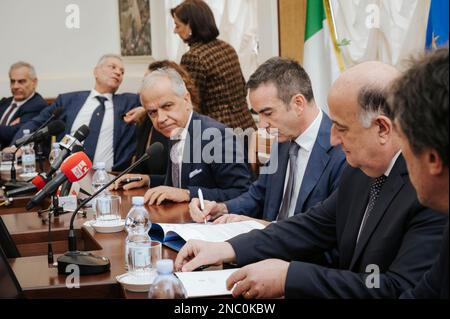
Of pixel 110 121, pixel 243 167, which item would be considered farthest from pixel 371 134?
pixel 110 121

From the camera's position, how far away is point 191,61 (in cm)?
478

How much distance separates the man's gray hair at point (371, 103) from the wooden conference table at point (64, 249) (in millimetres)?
791

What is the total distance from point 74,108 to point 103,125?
0.33m

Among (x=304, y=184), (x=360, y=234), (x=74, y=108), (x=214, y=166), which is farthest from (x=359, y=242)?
(x=74, y=108)

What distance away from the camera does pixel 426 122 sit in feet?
3.83

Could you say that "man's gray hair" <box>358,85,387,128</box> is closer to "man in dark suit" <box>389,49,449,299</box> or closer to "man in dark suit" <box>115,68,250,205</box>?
"man in dark suit" <box>389,49,449,299</box>

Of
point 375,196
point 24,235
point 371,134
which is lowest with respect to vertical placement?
point 24,235

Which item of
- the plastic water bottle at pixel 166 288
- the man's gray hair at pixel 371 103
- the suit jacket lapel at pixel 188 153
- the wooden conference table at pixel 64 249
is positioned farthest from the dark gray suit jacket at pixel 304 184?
the plastic water bottle at pixel 166 288

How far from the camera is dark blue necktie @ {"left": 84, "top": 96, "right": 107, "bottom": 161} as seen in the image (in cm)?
546

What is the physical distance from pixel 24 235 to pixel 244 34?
332 cm

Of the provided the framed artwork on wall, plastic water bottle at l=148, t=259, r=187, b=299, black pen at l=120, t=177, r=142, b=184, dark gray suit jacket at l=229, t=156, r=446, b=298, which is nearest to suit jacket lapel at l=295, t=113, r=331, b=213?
dark gray suit jacket at l=229, t=156, r=446, b=298

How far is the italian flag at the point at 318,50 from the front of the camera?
14.9ft
